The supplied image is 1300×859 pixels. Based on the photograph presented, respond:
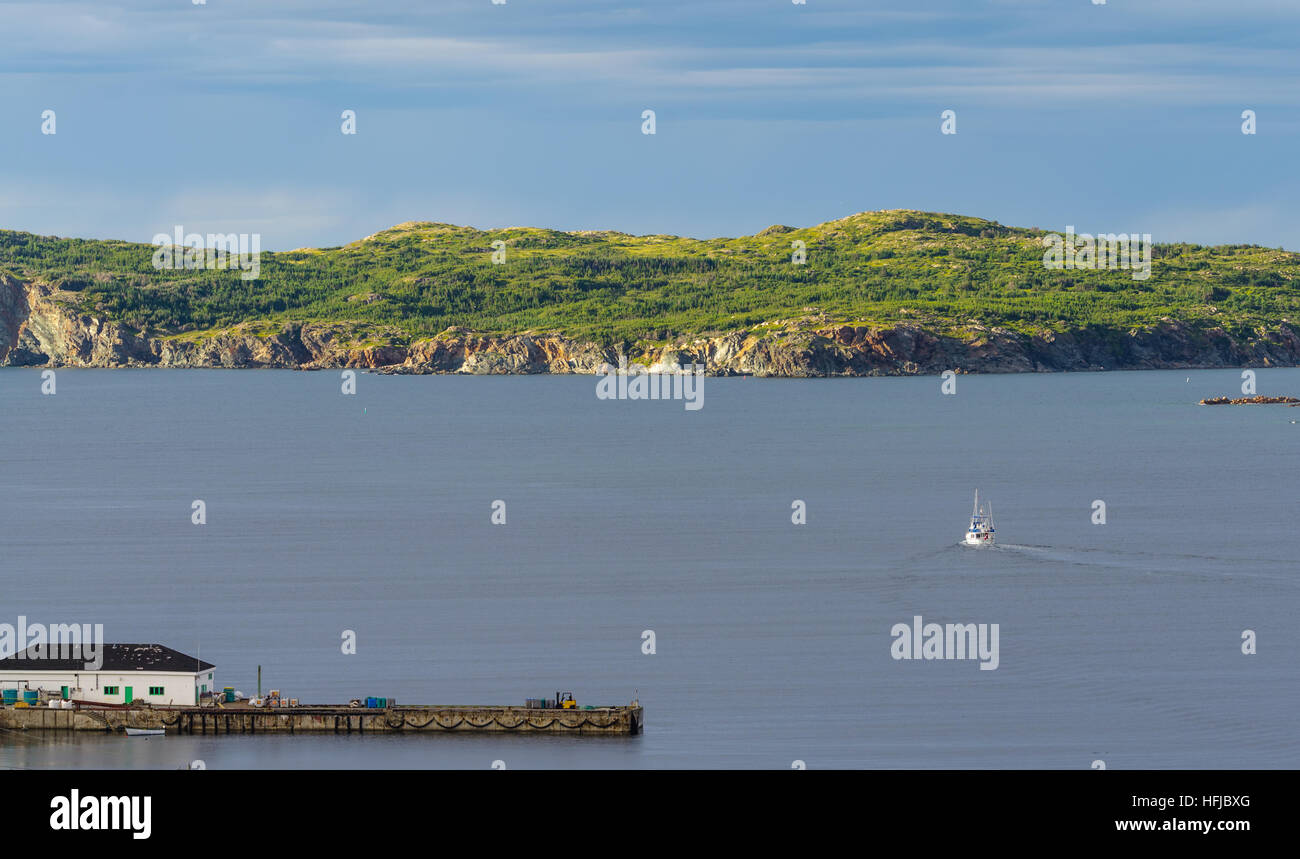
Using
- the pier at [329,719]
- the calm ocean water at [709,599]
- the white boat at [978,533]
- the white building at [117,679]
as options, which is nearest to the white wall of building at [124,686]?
the white building at [117,679]

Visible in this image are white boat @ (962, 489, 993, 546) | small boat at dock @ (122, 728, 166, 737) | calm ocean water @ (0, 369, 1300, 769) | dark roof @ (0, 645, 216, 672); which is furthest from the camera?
white boat @ (962, 489, 993, 546)

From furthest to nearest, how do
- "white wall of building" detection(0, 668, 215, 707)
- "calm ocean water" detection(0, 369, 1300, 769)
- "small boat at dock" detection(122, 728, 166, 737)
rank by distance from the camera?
"white wall of building" detection(0, 668, 215, 707)
"small boat at dock" detection(122, 728, 166, 737)
"calm ocean water" detection(0, 369, 1300, 769)

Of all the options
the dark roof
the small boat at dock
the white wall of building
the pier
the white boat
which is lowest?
the small boat at dock

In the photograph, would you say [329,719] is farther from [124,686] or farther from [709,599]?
[709,599]

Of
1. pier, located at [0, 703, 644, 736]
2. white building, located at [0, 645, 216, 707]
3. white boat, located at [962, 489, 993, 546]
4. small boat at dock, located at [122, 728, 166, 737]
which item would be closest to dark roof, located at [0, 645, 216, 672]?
white building, located at [0, 645, 216, 707]

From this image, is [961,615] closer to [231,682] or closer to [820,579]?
[820,579]

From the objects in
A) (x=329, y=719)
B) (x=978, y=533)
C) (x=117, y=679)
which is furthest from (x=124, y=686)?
(x=978, y=533)

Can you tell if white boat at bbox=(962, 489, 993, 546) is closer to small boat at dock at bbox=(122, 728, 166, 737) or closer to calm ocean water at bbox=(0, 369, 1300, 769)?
Answer: calm ocean water at bbox=(0, 369, 1300, 769)

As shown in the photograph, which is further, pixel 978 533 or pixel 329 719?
pixel 978 533
